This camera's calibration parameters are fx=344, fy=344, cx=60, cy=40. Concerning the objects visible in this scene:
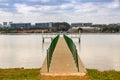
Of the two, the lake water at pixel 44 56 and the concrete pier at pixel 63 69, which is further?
the lake water at pixel 44 56

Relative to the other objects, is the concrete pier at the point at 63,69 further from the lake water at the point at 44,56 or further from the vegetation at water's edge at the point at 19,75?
the lake water at the point at 44,56

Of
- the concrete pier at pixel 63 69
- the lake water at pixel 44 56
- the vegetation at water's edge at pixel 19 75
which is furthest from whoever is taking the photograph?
the lake water at pixel 44 56

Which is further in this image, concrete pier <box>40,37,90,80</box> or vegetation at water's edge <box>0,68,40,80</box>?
vegetation at water's edge <box>0,68,40,80</box>

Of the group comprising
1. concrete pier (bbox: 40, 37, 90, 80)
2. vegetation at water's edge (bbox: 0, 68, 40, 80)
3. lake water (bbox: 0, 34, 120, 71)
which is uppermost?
concrete pier (bbox: 40, 37, 90, 80)

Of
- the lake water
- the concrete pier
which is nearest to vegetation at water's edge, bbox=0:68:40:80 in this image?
the concrete pier

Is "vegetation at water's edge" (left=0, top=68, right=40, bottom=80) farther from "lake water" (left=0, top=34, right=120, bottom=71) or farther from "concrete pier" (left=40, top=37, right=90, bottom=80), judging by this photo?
"lake water" (left=0, top=34, right=120, bottom=71)

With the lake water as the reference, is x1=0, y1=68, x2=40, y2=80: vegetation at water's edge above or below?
above

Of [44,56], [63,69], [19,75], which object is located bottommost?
[44,56]

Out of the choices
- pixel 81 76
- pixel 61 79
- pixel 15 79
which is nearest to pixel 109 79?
pixel 81 76

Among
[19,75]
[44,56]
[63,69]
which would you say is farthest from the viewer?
[44,56]

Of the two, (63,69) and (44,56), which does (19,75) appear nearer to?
(63,69)

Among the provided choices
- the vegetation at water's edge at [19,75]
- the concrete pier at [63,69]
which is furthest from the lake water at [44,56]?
the concrete pier at [63,69]

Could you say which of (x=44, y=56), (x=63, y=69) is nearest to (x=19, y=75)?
(x=63, y=69)

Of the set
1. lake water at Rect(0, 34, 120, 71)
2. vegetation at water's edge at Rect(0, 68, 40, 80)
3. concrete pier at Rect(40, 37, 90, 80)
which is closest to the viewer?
concrete pier at Rect(40, 37, 90, 80)
